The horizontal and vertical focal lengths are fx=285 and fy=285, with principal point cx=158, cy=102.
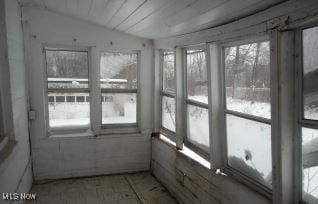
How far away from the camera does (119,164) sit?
4664 millimetres

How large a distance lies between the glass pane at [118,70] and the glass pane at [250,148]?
2.26 metres

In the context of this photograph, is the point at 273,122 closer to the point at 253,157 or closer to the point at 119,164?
the point at 253,157

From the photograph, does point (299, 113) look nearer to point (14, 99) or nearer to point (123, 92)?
point (14, 99)

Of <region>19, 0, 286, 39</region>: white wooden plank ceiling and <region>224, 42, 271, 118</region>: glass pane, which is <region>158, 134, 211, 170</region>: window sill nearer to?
<region>224, 42, 271, 118</region>: glass pane

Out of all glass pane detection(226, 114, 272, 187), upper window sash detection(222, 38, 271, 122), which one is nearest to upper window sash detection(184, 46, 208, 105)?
upper window sash detection(222, 38, 271, 122)

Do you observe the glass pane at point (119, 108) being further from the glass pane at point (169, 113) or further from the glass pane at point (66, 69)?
the glass pane at point (169, 113)

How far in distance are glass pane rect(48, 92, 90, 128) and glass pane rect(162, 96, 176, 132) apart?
1224mm

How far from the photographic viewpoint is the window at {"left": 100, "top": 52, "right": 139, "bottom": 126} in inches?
179

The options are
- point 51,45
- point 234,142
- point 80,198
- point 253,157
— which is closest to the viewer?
point 253,157

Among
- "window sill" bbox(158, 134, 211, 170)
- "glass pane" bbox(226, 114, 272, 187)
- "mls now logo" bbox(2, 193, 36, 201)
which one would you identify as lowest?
"mls now logo" bbox(2, 193, 36, 201)

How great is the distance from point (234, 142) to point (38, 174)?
120 inches

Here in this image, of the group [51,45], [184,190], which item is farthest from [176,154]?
[51,45]

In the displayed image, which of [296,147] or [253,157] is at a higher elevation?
[296,147]

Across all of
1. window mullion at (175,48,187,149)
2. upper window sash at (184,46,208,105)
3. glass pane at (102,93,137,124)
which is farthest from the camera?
glass pane at (102,93,137,124)
